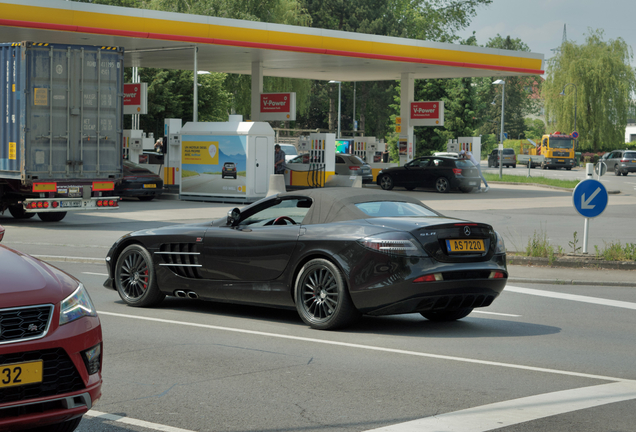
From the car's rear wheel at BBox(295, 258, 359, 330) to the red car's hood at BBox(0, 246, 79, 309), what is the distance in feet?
11.3

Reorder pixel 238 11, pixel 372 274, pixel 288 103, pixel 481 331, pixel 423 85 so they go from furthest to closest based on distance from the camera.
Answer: pixel 423 85 < pixel 238 11 < pixel 288 103 < pixel 481 331 < pixel 372 274

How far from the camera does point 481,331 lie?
320 inches

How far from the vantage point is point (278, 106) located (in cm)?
3459

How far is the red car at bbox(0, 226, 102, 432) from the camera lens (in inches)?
154

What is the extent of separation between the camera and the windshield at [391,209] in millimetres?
8062

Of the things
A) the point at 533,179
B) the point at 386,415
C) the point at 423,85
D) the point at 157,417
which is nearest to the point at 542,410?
the point at 386,415

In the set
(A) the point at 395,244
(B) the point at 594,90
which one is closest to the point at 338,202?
(A) the point at 395,244

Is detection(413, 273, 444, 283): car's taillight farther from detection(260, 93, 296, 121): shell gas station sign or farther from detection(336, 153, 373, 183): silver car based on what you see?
detection(336, 153, 373, 183): silver car

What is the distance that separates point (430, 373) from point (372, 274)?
1405 mm

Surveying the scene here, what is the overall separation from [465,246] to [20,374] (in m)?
4.69

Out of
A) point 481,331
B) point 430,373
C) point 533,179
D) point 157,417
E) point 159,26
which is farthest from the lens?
point 533,179

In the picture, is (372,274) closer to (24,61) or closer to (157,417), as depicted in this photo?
(157,417)

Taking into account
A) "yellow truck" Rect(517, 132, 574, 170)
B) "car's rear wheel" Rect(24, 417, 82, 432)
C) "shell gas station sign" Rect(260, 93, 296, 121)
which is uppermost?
"shell gas station sign" Rect(260, 93, 296, 121)

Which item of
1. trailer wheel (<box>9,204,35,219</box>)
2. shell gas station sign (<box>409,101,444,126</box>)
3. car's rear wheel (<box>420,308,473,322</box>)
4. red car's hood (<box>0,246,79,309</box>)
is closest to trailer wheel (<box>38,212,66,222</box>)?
trailer wheel (<box>9,204,35,219</box>)
